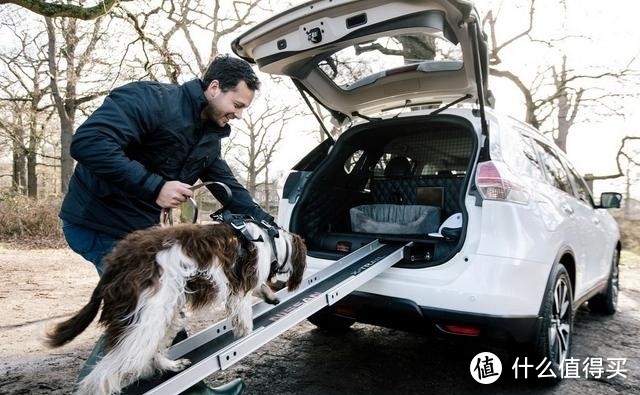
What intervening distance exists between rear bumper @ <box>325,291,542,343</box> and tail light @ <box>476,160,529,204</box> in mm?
717

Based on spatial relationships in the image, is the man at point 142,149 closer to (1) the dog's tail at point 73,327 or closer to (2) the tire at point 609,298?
(1) the dog's tail at point 73,327

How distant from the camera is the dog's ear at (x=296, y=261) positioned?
2428 mm

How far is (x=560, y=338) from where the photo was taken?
10.5ft

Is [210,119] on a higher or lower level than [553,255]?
higher

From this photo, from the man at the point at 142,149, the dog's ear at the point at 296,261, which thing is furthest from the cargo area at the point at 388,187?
the man at the point at 142,149

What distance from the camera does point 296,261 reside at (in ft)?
8.01

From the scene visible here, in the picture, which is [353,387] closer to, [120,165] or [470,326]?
[470,326]

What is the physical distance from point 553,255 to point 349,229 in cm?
162

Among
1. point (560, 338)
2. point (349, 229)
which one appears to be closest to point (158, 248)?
point (349, 229)

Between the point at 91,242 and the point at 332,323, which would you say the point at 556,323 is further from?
the point at 91,242

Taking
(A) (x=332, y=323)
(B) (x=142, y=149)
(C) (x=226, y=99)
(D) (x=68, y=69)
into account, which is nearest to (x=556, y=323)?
(A) (x=332, y=323)

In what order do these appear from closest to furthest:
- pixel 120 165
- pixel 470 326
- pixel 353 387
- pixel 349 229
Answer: pixel 120 165 < pixel 470 326 < pixel 353 387 < pixel 349 229

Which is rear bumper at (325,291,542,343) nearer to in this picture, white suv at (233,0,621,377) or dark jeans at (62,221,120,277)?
white suv at (233,0,621,377)

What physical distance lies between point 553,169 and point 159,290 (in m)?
3.43
